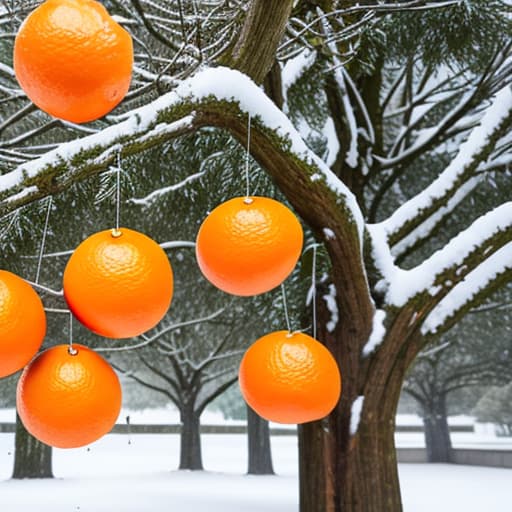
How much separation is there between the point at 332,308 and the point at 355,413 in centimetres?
67

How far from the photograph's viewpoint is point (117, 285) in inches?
38.7

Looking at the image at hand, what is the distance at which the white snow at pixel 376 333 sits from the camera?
3.43 m

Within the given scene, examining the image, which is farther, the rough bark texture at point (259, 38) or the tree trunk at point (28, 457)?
the tree trunk at point (28, 457)

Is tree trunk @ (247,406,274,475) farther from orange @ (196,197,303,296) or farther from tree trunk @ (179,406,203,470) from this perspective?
orange @ (196,197,303,296)

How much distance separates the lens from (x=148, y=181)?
5.27m

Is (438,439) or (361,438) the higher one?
(361,438)

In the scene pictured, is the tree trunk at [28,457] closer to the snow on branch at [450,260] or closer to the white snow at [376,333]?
the white snow at [376,333]

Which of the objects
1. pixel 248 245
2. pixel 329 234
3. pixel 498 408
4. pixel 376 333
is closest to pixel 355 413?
pixel 376 333

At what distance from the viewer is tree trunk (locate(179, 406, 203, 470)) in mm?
14938

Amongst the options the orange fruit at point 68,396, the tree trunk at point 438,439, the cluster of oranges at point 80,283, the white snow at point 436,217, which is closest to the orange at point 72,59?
the cluster of oranges at point 80,283

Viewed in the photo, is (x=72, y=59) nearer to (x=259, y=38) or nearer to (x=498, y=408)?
(x=259, y=38)

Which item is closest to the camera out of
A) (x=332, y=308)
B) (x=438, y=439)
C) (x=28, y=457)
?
(x=332, y=308)

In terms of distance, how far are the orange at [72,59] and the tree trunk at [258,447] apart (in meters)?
14.0

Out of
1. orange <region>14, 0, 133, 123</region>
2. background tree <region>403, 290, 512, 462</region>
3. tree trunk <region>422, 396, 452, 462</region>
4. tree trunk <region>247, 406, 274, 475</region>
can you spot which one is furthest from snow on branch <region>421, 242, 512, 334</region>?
tree trunk <region>422, 396, 452, 462</region>
